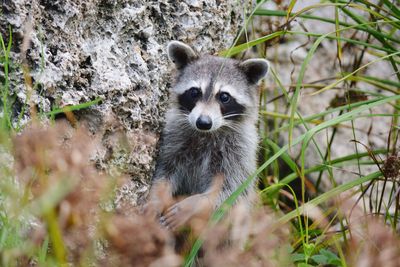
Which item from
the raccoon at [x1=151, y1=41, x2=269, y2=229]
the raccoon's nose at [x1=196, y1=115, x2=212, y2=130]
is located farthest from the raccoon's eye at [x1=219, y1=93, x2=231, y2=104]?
the raccoon's nose at [x1=196, y1=115, x2=212, y2=130]

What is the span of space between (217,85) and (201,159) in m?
0.46

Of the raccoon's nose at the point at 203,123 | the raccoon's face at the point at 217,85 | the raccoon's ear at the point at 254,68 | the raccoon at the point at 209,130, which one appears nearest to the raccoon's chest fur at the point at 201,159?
the raccoon at the point at 209,130

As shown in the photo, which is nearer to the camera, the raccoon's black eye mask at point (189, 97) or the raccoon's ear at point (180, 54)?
the raccoon's ear at point (180, 54)

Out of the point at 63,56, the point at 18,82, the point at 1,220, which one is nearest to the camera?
the point at 1,220

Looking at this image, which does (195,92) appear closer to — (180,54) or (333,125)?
(180,54)

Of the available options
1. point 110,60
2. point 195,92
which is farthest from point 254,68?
point 110,60

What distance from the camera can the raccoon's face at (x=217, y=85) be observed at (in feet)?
13.8

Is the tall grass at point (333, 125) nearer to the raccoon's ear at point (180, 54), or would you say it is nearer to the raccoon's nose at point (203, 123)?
the raccoon's ear at point (180, 54)

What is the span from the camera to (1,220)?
252 centimetres

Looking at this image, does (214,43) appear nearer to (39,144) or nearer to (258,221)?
(258,221)

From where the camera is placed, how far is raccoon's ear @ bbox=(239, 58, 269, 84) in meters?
4.32

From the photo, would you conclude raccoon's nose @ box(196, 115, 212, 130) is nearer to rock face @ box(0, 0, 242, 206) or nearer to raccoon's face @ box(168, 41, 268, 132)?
raccoon's face @ box(168, 41, 268, 132)

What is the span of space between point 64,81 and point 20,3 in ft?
1.30

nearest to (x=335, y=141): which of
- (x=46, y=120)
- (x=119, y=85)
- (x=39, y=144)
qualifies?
(x=119, y=85)
